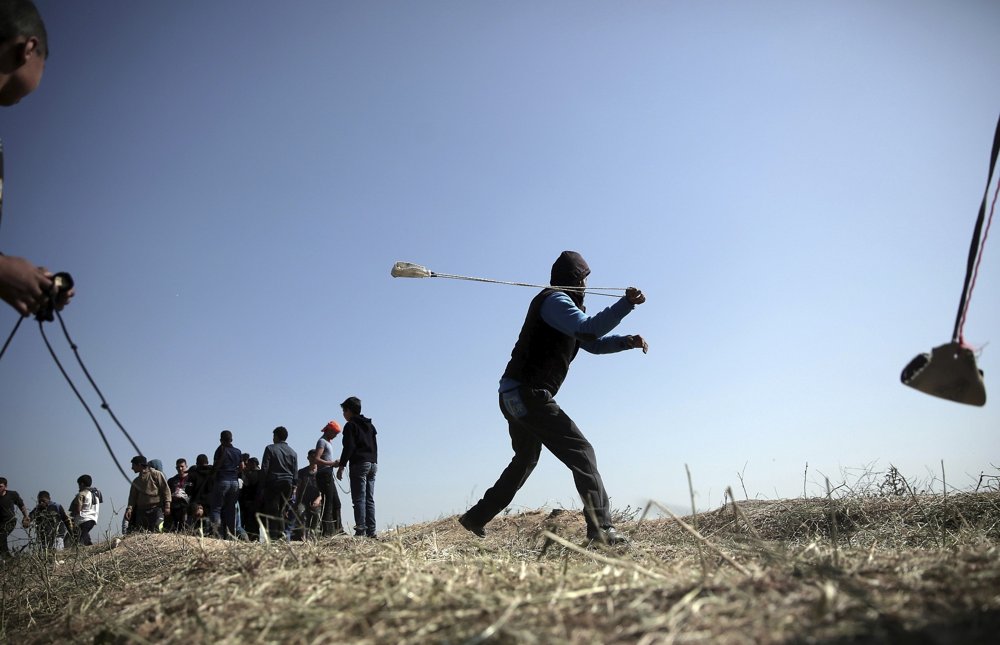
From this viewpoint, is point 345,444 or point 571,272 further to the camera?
point 345,444

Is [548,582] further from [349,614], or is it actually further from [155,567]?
[155,567]

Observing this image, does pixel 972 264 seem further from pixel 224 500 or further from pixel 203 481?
pixel 203 481

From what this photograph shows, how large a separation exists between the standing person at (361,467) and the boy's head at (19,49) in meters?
5.81

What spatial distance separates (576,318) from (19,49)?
3.26 meters

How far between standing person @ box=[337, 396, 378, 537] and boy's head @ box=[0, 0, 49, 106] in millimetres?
5814

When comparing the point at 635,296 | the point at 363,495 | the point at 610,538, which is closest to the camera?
the point at 610,538

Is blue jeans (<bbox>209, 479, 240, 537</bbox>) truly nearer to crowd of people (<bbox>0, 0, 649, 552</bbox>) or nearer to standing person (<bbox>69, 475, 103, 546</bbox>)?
crowd of people (<bbox>0, 0, 649, 552</bbox>)

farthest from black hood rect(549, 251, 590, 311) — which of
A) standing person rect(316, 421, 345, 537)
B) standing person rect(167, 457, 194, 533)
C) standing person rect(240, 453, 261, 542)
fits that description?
standing person rect(167, 457, 194, 533)

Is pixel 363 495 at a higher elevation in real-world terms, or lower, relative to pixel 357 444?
lower

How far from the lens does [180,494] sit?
11.3 meters

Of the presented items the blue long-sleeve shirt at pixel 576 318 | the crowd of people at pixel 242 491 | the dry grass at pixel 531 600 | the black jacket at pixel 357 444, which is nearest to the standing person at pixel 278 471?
the crowd of people at pixel 242 491

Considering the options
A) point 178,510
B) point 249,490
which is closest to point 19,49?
point 249,490

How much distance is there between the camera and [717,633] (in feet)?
5.20

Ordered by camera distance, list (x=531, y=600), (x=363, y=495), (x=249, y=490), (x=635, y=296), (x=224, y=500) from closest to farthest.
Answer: (x=531, y=600), (x=635, y=296), (x=363, y=495), (x=224, y=500), (x=249, y=490)
